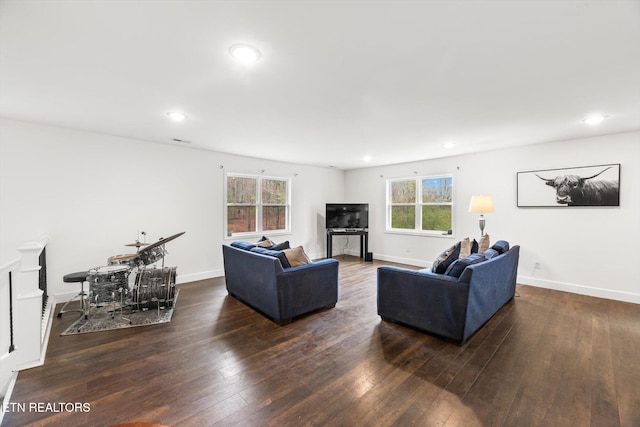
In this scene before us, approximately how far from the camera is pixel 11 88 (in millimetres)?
2512

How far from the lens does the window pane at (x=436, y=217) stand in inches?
231

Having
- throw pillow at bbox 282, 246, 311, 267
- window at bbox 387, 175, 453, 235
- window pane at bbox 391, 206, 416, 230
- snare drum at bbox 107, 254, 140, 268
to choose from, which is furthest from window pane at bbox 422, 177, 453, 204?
snare drum at bbox 107, 254, 140, 268

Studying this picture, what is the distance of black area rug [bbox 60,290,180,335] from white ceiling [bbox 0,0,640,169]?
2489mm

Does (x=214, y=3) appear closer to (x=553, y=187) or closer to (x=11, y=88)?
(x=11, y=88)

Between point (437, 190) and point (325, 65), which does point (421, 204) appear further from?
point (325, 65)

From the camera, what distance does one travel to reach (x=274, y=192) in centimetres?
631

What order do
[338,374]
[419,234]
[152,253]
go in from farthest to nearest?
1. [419,234]
2. [152,253]
3. [338,374]

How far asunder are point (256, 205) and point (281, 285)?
3180 mm

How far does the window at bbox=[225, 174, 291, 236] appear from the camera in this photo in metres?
5.60

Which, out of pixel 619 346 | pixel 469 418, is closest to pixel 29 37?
pixel 469 418

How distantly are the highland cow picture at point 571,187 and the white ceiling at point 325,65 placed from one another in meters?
0.76

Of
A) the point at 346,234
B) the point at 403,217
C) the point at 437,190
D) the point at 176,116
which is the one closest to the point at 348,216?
the point at 346,234

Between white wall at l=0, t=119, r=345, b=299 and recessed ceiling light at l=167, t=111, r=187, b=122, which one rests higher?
recessed ceiling light at l=167, t=111, r=187, b=122

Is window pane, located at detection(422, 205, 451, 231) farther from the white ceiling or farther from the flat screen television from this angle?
the white ceiling
